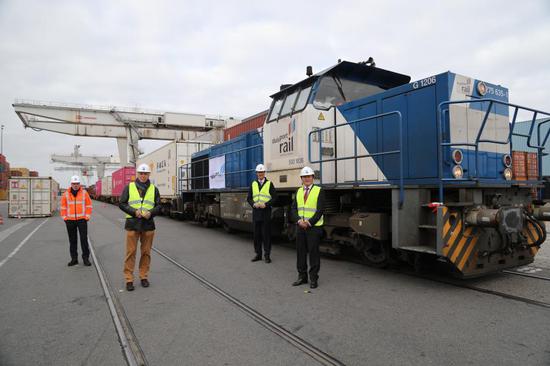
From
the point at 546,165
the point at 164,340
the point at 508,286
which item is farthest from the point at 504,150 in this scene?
the point at 546,165

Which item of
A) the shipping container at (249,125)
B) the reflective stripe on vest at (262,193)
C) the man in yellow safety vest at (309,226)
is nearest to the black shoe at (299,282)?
the man in yellow safety vest at (309,226)

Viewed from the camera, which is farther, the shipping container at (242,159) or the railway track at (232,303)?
the shipping container at (242,159)

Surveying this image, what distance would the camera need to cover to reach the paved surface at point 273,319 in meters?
3.04

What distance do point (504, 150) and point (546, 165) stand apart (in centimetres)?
1592

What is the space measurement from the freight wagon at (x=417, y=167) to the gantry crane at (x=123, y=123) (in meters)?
19.7

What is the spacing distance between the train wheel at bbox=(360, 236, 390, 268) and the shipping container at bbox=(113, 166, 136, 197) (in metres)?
21.4

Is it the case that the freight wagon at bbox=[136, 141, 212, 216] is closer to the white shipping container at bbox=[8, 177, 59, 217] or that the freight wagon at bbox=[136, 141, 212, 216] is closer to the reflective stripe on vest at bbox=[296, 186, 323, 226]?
the white shipping container at bbox=[8, 177, 59, 217]

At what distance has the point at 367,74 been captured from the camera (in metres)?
7.20

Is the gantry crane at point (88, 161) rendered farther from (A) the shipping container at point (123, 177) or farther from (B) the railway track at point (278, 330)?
(B) the railway track at point (278, 330)

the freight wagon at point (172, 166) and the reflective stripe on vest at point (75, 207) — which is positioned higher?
the freight wagon at point (172, 166)

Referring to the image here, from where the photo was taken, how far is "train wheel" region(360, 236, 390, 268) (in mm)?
5832

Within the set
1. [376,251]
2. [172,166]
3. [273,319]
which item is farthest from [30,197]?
[273,319]

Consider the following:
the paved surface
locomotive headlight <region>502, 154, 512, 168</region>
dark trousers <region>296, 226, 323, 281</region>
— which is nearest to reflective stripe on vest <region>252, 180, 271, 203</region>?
the paved surface

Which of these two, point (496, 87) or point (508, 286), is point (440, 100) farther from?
point (508, 286)
